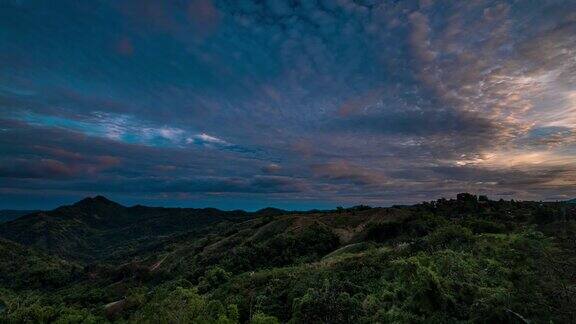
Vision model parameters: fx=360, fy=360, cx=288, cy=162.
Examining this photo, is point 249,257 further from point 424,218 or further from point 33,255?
point 33,255

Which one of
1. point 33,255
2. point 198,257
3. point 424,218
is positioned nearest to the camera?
point 424,218

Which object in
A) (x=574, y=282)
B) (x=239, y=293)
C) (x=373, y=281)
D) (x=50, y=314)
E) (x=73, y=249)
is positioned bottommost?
(x=73, y=249)

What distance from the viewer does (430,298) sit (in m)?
14.8

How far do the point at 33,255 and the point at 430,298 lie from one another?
12240cm

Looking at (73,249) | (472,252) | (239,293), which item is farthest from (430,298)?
(73,249)

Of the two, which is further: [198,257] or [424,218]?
[198,257]

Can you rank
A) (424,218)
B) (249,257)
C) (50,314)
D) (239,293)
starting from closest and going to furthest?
(239,293)
(50,314)
(424,218)
(249,257)

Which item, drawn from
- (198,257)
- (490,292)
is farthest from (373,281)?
(198,257)

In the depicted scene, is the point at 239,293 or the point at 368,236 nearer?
the point at 239,293

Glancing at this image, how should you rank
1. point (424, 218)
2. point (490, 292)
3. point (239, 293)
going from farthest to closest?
1. point (424, 218)
2. point (239, 293)
3. point (490, 292)

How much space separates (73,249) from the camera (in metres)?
185

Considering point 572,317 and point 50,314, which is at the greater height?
point 572,317

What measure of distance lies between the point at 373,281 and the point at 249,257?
2986 cm

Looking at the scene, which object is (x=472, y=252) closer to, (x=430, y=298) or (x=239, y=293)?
→ (x=430, y=298)
